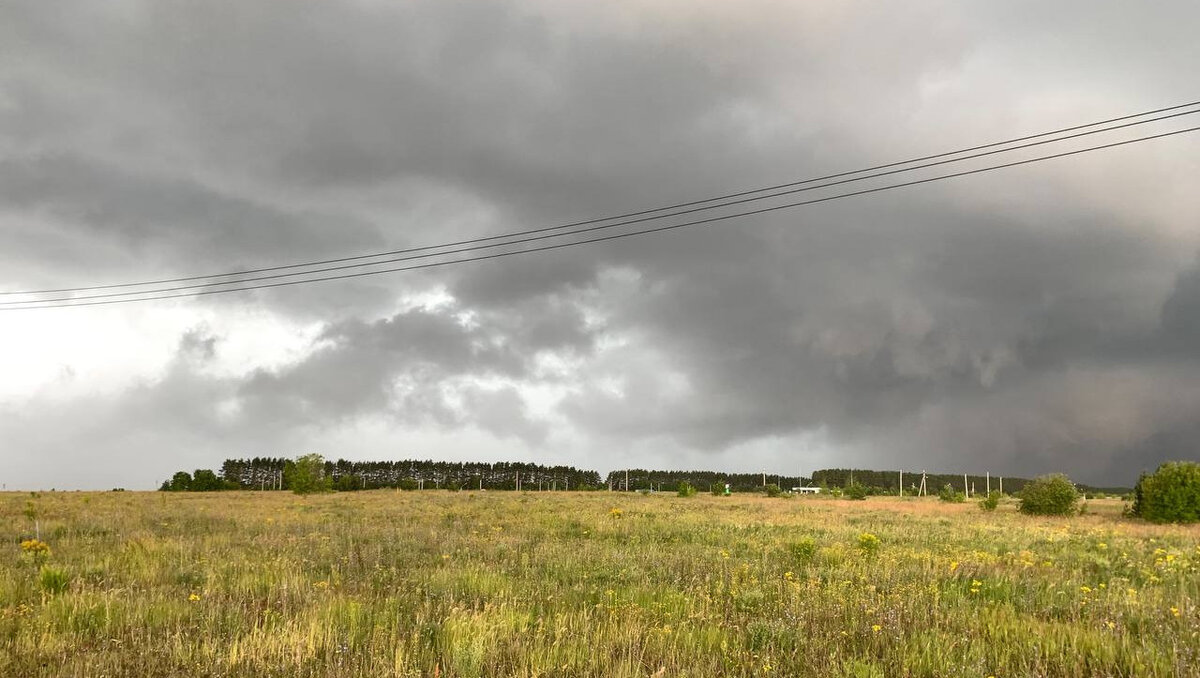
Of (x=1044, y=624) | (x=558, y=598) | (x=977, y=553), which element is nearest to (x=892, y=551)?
(x=977, y=553)

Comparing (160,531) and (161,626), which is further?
(160,531)

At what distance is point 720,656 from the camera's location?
679cm

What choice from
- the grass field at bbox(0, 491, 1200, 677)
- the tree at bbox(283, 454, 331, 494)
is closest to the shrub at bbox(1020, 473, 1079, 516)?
the grass field at bbox(0, 491, 1200, 677)

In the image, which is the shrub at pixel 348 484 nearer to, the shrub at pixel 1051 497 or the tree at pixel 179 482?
the tree at pixel 179 482

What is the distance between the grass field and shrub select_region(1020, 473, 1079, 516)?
26267mm

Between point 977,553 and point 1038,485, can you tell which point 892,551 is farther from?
point 1038,485

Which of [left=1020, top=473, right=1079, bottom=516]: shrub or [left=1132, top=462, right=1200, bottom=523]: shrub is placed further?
[left=1020, top=473, right=1079, bottom=516]: shrub

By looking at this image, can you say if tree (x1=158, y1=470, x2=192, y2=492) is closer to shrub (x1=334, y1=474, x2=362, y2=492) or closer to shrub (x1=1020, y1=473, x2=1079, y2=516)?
shrub (x1=334, y1=474, x2=362, y2=492)

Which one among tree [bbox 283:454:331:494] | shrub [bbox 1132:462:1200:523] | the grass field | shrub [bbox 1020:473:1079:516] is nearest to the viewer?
the grass field

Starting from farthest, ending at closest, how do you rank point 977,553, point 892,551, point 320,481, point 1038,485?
point 320,481
point 1038,485
point 892,551
point 977,553

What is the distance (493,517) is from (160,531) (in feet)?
35.6

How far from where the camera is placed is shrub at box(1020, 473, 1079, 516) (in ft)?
129

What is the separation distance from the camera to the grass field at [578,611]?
6492 millimetres

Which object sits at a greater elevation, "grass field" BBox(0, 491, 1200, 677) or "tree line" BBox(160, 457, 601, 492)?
"grass field" BBox(0, 491, 1200, 677)
